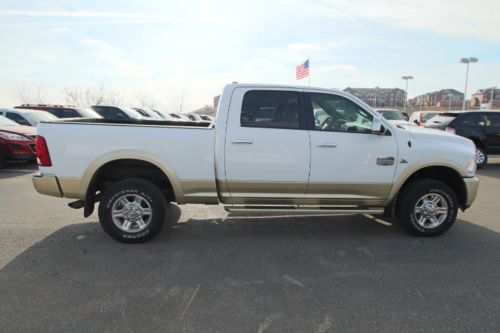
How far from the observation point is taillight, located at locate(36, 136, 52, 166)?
13.6 ft

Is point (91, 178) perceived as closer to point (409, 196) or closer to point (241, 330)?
point (241, 330)

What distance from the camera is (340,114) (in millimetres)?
4520

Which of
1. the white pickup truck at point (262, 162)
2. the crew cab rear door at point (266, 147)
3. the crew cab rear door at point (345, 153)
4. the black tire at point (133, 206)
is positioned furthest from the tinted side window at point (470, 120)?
the black tire at point (133, 206)

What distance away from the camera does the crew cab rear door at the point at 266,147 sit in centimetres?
432

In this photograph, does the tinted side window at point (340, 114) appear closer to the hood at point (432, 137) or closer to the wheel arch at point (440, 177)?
the hood at point (432, 137)

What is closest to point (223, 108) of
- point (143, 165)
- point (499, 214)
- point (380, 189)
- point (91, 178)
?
point (143, 165)

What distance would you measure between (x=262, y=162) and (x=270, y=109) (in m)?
0.69

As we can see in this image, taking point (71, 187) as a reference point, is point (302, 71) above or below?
above

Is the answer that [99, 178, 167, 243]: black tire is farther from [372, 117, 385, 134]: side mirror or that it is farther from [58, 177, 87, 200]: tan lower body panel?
[372, 117, 385, 134]: side mirror

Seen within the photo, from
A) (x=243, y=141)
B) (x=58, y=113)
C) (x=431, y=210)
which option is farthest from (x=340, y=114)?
(x=58, y=113)

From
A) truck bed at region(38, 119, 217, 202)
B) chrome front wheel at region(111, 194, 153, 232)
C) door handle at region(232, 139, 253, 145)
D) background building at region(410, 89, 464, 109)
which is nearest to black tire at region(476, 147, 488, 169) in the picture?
door handle at region(232, 139, 253, 145)

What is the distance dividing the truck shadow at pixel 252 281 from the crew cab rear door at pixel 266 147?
682mm

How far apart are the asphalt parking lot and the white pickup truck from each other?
458 mm

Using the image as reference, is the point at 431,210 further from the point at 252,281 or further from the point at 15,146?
the point at 15,146
